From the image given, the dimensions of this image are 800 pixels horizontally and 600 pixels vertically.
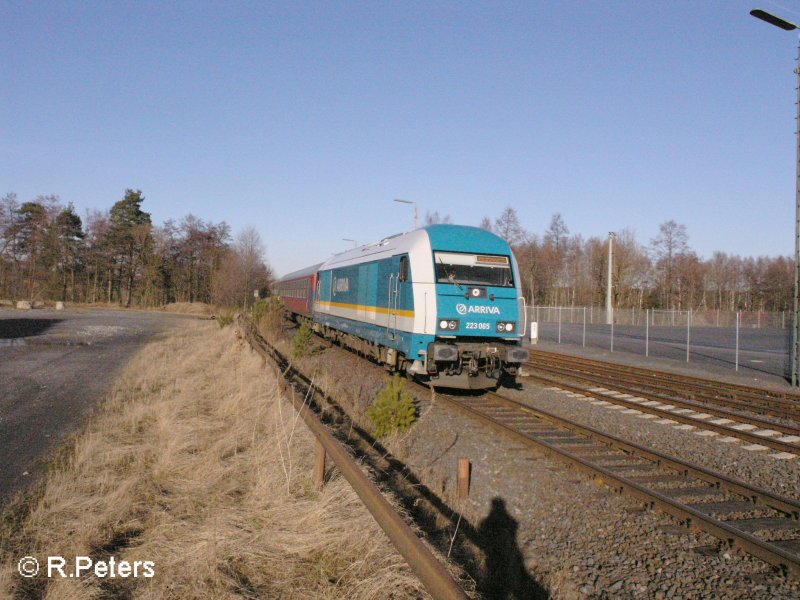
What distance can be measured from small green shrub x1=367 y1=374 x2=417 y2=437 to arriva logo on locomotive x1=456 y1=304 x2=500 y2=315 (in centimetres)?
272

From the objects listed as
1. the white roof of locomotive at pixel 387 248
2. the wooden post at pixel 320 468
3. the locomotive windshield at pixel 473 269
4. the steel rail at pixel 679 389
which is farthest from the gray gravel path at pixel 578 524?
the white roof of locomotive at pixel 387 248

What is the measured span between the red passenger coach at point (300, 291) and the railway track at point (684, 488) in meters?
16.9

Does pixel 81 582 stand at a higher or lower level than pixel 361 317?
lower

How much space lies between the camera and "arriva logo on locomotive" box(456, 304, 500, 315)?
10969 millimetres

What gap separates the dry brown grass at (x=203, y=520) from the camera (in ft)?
11.9

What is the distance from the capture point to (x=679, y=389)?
13773 millimetres

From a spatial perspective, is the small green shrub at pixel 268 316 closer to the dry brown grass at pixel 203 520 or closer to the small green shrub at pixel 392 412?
the small green shrub at pixel 392 412

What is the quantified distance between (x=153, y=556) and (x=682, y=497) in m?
5.29

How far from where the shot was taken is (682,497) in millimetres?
6105

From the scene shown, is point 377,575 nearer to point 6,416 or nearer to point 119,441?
point 119,441

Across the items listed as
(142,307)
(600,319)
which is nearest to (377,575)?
(600,319)

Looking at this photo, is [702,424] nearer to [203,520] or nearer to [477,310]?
[477,310]

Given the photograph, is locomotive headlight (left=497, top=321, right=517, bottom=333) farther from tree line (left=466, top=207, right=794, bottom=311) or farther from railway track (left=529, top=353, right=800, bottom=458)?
tree line (left=466, top=207, right=794, bottom=311)

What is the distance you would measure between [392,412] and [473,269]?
13.6 feet
